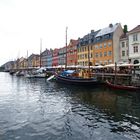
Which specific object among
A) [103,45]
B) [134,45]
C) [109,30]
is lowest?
[134,45]

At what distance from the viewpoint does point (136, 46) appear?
52625 millimetres

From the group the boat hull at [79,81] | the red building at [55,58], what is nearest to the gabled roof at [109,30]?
the boat hull at [79,81]

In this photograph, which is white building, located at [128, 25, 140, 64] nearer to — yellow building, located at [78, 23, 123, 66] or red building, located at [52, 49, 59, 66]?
yellow building, located at [78, 23, 123, 66]

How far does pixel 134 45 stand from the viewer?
53000 millimetres

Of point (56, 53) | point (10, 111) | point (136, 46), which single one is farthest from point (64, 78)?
point (56, 53)

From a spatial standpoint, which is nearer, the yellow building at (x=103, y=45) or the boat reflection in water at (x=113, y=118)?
the boat reflection in water at (x=113, y=118)

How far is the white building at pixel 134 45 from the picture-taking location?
51.9 metres

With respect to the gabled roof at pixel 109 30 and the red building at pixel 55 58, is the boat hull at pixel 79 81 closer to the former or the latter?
the gabled roof at pixel 109 30

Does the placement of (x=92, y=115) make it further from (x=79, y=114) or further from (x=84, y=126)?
(x=84, y=126)

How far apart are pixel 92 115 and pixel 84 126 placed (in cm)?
319

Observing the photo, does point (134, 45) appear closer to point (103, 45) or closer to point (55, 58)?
point (103, 45)

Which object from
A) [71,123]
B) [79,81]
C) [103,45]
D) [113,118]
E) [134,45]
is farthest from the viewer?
[103,45]

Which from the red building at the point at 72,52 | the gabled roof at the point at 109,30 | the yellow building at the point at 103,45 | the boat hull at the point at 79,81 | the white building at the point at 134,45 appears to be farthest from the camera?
the red building at the point at 72,52

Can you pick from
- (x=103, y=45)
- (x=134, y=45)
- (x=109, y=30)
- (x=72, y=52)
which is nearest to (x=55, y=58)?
(x=72, y=52)
